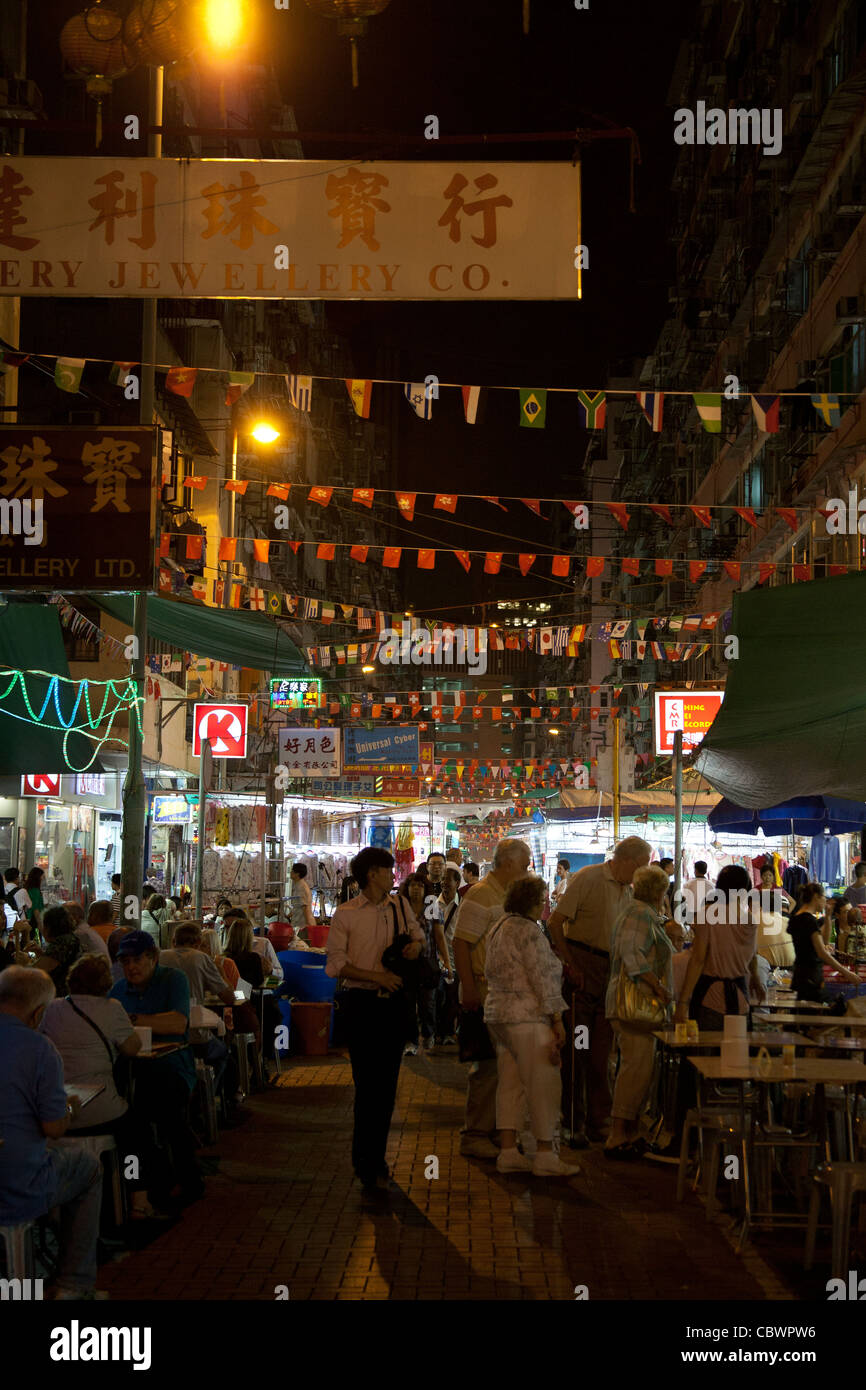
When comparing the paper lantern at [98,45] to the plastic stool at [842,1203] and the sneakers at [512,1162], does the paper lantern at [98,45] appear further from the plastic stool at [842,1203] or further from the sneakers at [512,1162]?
the sneakers at [512,1162]

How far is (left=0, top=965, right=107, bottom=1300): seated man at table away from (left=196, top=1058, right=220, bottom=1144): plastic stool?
3.98 m

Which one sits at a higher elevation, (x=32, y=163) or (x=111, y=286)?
(x=32, y=163)

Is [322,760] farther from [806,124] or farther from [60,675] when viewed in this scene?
[806,124]

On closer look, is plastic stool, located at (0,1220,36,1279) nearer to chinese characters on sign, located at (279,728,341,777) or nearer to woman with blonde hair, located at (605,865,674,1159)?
woman with blonde hair, located at (605,865,674,1159)

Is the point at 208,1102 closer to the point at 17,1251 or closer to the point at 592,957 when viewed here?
the point at 592,957

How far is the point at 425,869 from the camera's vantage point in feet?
70.9

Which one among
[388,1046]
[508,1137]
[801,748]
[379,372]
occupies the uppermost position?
[379,372]

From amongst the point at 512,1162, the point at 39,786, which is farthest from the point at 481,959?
the point at 39,786

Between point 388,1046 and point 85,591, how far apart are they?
3588 mm

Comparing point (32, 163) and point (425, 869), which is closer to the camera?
point (32, 163)

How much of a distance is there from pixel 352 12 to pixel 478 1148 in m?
7.28

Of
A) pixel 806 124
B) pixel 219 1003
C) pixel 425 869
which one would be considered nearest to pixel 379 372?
pixel 806 124

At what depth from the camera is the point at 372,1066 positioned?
8.91 m

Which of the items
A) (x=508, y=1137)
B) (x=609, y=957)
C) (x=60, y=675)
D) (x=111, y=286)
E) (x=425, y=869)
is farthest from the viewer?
(x=425, y=869)
